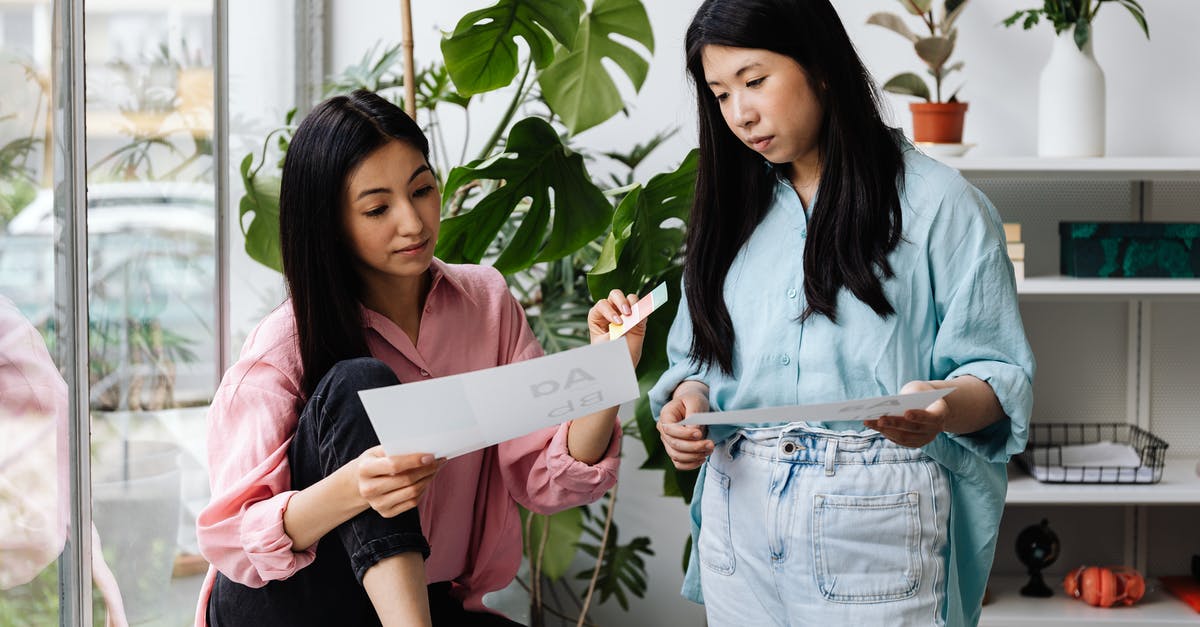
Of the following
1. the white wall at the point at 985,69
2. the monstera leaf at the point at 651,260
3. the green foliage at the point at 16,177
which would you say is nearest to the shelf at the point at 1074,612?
the white wall at the point at 985,69

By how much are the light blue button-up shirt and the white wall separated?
4.53 feet

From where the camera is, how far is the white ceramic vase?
2.29 m

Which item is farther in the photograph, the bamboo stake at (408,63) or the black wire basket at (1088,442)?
the black wire basket at (1088,442)

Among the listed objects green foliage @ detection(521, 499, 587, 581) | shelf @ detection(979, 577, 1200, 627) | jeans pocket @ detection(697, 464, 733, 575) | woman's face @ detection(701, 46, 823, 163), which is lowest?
shelf @ detection(979, 577, 1200, 627)

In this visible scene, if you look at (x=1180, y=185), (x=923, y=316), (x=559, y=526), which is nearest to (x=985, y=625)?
(x=559, y=526)

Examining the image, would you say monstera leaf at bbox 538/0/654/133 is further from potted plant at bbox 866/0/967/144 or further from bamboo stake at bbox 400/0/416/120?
potted plant at bbox 866/0/967/144

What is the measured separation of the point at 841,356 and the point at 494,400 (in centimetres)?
40

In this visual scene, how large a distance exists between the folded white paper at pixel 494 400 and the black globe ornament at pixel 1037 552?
1639 millimetres

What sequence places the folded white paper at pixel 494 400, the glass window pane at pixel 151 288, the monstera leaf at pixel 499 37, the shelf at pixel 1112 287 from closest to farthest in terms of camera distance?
the folded white paper at pixel 494 400, the glass window pane at pixel 151 288, the monstera leaf at pixel 499 37, the shelf at pixel 1112 287

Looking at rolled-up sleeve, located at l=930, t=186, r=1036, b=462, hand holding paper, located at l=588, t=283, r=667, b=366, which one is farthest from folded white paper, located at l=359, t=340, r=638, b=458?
rolled-up sleeve, located at l=930, t=186, r=1036, b=462

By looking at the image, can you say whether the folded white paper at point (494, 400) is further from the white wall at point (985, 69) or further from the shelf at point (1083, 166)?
the white wall at point (985, 69)

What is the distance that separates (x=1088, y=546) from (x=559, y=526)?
126cm

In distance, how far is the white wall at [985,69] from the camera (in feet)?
8.23

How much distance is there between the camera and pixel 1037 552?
2.37 m
